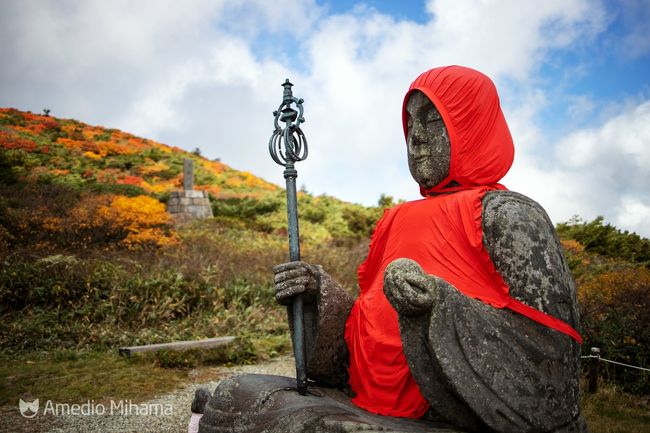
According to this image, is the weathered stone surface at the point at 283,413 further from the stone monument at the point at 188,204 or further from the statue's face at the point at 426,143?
the stone monument at the point at 188,204

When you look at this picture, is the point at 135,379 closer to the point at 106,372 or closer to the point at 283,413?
the point at 106,372

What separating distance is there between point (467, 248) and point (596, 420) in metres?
3.90

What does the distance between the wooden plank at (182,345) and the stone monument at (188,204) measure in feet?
35.1

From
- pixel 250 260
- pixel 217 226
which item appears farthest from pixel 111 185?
pixel 250 260

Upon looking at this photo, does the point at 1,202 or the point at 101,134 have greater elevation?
the point at 101,134

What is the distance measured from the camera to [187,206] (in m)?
18.2

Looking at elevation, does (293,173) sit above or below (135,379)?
above

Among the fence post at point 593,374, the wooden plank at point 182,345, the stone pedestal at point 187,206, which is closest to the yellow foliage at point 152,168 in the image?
the stone pedestal at point 187,206

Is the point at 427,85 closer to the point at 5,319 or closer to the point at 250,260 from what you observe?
the point at 5,319

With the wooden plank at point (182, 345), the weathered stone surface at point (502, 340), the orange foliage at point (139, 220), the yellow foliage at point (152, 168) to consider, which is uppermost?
the yellow foliage at point (152, 168)

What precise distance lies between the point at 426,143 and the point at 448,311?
36.9 inches

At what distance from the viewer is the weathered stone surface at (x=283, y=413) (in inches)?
78.4

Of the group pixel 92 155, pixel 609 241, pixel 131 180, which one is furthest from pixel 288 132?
pixel 92 155

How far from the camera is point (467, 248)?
2.23 meters
